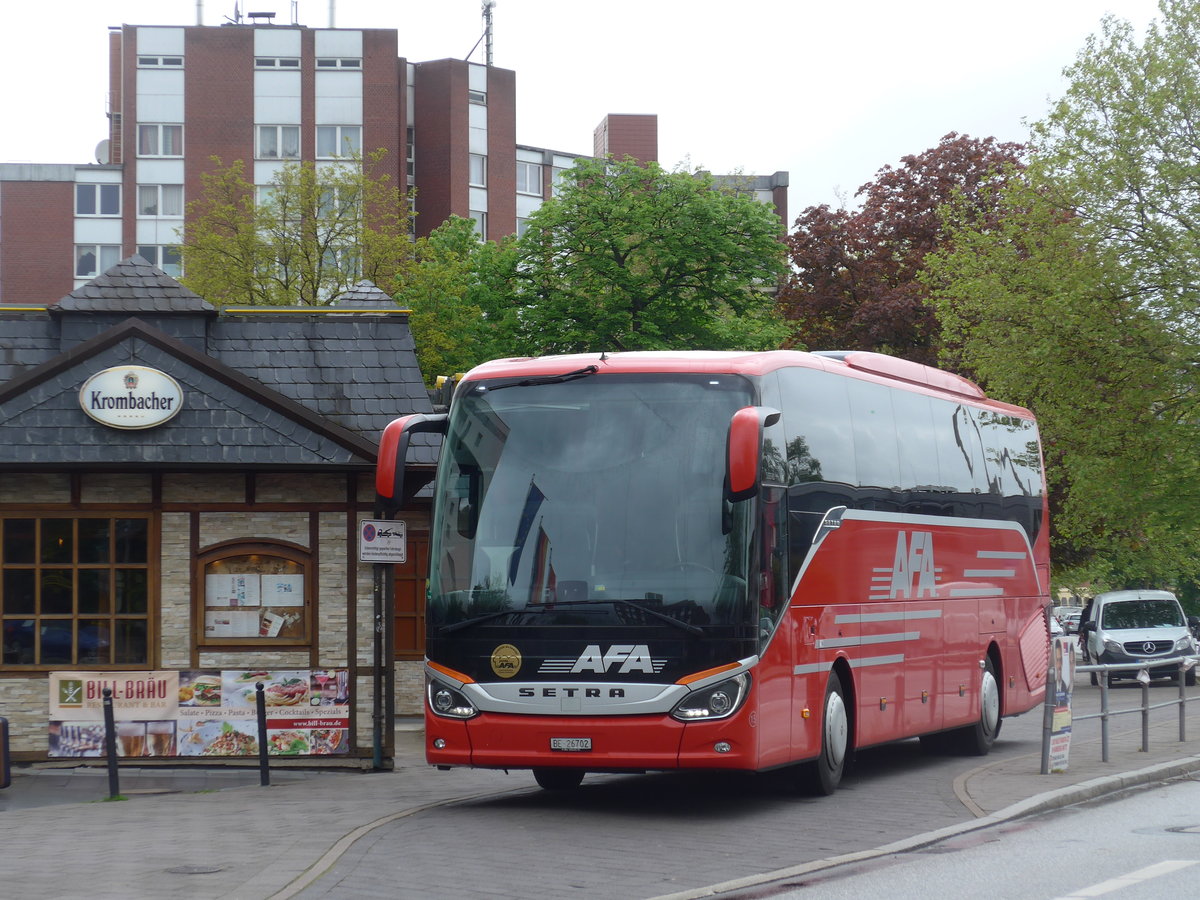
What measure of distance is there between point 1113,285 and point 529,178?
46.9 m

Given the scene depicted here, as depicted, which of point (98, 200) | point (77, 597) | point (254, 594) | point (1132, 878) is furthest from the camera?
point (98, 200)

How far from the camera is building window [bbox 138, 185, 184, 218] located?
67438 mm

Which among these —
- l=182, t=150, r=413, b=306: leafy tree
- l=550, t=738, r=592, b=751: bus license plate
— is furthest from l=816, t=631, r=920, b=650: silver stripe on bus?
l=182, t=150, r=413, b=306: leafy tree

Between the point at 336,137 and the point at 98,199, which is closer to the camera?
the point at 336,137

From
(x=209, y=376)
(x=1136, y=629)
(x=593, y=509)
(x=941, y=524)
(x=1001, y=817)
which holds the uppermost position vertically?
(x=209, y=376)

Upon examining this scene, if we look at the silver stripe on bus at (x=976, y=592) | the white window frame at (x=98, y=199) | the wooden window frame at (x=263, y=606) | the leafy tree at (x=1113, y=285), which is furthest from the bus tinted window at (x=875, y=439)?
the white window frame at (x=98, y=199)

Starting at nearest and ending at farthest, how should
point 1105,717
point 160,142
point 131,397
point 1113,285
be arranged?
1. point 1105,717
2. point 131,397
3. point 1113,285
4. point 160,142

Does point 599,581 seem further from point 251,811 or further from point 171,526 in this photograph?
point 171,526

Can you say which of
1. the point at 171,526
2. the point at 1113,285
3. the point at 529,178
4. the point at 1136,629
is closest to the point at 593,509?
the point at 171,526

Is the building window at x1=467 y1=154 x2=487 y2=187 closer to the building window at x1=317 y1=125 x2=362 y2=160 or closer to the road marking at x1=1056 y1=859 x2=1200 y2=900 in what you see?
the building window at x1=317 y1=125 x2=362 y2=160

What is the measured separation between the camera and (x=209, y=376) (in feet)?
54.9

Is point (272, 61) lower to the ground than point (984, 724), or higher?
higher

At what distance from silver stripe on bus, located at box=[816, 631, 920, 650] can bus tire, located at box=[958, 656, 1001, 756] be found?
251cm

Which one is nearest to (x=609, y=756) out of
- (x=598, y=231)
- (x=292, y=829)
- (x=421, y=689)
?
(x=292, y=829)
